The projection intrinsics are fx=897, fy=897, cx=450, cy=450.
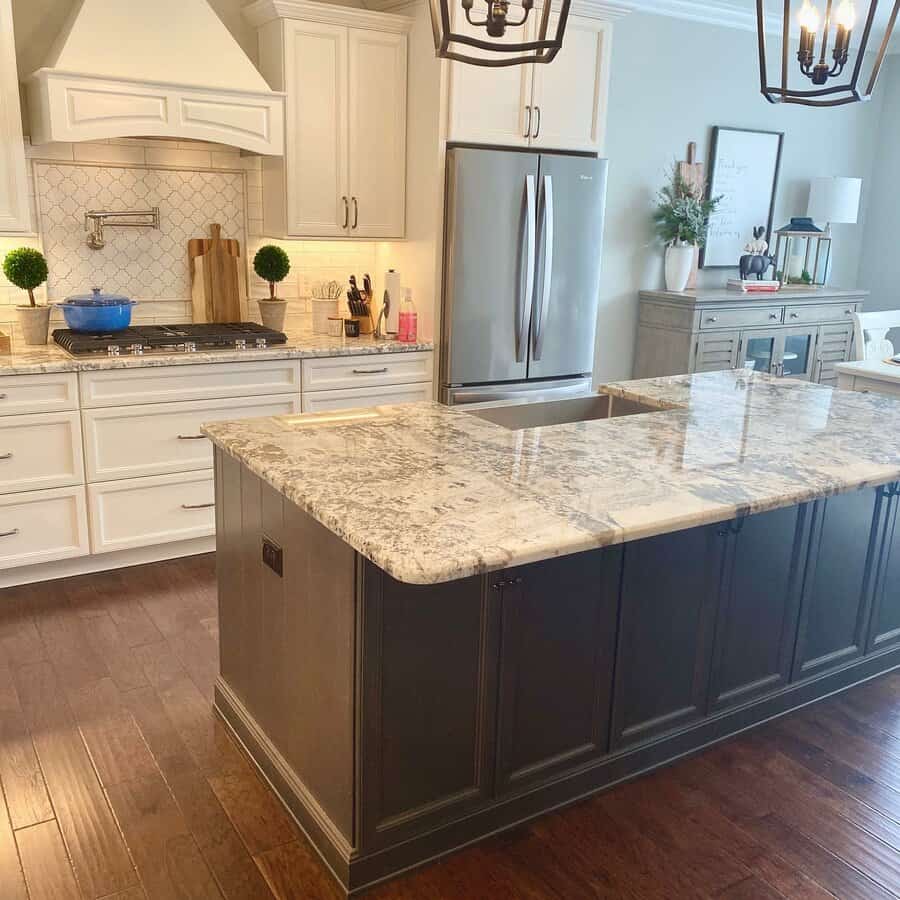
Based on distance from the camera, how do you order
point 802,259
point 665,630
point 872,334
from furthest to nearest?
point 802,259 → point 872,334 → point 665,630

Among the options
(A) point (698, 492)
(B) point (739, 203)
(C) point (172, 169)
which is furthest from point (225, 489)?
(B) point (739, 203)

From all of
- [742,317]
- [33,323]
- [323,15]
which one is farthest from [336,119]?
[742,317]

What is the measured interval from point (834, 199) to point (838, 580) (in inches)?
161

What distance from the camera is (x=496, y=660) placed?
6.93ft

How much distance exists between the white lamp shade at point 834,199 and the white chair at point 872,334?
149cm

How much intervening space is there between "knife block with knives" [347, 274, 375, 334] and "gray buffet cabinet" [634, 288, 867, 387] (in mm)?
1911

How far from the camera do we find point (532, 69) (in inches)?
166

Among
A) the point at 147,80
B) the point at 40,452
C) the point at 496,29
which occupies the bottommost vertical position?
the point at 40,452

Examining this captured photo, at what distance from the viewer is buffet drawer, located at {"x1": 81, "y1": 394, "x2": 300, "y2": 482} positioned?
3621 mm

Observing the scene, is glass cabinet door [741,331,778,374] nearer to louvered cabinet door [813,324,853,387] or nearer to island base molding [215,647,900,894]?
louvered cabinet door [813,324,853,387]

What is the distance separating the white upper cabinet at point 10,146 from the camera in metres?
3.38

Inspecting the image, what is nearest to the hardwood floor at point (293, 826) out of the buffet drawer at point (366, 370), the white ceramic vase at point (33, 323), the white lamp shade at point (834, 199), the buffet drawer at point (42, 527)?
the buffet drawer at point (42, 527)

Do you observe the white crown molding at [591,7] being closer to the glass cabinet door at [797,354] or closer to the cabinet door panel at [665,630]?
the glass cabinet door at [797,354]

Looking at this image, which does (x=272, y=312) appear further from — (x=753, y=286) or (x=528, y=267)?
(x=753, y=286)
